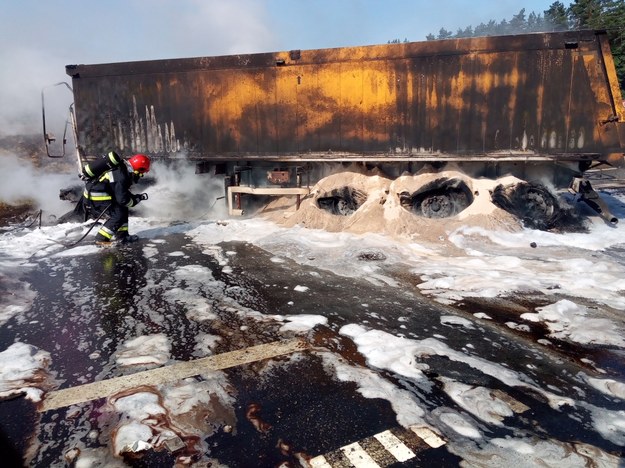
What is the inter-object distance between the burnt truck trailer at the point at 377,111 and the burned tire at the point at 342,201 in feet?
0.26

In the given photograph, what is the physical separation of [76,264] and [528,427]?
19.5 ft

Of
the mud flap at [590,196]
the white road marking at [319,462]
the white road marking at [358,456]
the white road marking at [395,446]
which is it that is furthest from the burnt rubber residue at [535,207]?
the white road marking at [319,462]

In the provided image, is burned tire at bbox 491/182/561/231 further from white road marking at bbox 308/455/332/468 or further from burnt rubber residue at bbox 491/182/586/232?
white road marking at bbox 308/455/332/468

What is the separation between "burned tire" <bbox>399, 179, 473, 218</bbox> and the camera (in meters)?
7.43

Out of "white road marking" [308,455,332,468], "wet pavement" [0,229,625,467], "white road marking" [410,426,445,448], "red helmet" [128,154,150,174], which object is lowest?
"white road marking" [308,455,332,468]

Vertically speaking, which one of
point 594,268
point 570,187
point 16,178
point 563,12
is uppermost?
point 563,12

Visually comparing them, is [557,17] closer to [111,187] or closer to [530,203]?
[530,203]

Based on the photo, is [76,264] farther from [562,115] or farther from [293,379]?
[562,115]

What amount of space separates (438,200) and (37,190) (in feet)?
31.3

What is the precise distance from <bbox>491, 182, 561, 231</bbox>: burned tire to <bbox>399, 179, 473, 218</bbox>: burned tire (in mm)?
541

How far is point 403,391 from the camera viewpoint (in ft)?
9.66

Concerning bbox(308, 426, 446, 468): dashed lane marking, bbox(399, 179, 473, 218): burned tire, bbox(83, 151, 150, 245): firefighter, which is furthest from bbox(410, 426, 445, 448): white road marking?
bbox(83, 151, 150, 245): firefighter

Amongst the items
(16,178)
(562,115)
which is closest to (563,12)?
(562,115)

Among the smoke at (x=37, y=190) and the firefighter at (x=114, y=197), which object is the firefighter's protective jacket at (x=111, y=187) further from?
the smoke at (x=37, y=190)
